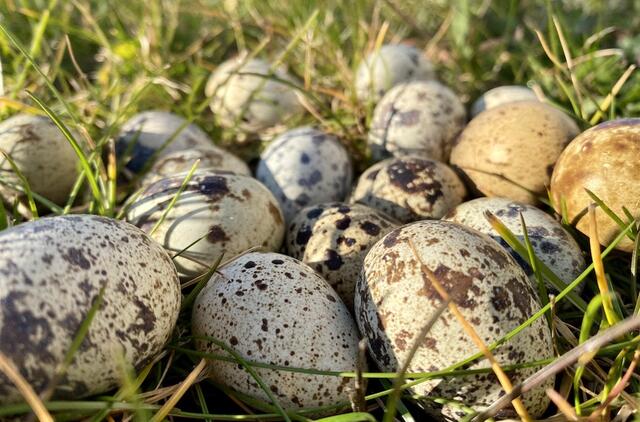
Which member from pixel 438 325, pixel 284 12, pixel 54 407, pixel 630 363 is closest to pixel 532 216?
pixel 630 363

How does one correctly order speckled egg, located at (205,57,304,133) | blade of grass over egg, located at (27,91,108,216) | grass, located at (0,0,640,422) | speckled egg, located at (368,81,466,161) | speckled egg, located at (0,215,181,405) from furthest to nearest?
speckled egg, located at (205,57,304,133) < speckled egg, located at (368,81,466,161) < blade of grass over egg, located at (27,91,108,216) < grass, located at (0,0,640,422) < speckled egg, located at (0,215,181,405)

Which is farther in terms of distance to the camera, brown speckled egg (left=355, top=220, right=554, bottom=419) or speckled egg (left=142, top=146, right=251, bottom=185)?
speckled egg (left=142, top=146, right=251, bottom=185)

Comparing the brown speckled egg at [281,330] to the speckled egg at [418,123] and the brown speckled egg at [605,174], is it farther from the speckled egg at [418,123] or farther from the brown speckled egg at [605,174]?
the speckled egg at [418,123]

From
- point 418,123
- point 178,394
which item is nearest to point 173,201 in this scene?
point 178,394

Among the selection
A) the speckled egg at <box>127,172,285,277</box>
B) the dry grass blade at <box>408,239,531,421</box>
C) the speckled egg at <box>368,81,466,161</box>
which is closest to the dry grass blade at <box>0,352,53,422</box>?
the speckled egg at <box>127,172,285,277</box>

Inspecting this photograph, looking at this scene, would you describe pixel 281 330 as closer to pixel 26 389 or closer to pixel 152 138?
pixel 26 389

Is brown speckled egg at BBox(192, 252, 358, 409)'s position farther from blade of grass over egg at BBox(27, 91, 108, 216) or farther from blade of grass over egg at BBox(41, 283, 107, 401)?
blade of grass over egg at BBox(27, 91, 108, 216)
